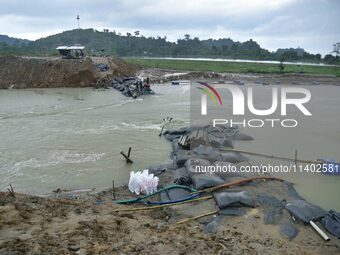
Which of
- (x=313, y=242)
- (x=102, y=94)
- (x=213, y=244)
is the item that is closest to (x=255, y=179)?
(x=313, y=242)

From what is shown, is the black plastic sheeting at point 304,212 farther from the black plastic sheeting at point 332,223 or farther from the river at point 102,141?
the river at point 102,141

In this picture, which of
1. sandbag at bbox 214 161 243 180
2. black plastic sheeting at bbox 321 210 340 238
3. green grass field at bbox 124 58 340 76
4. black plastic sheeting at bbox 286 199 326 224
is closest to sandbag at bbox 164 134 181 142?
sandbag at bbox 214 161 243 180

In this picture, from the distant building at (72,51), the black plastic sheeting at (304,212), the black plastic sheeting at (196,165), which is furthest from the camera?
the distant building at (72,51)

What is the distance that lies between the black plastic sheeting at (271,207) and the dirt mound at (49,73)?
23670mm

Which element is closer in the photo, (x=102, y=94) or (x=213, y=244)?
(x=213, y=244)

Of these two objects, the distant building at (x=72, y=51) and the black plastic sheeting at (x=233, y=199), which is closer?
the black plastic sheeting at (x=233, y=199)

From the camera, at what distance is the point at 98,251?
5.00 metres

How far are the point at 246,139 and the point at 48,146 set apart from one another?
6894 mm

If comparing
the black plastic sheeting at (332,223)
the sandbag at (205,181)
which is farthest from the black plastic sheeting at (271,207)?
the sandbag at (205,181)

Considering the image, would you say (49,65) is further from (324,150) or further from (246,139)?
(324,150)

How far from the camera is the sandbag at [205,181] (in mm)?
7438

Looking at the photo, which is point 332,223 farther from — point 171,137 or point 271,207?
point 171,137

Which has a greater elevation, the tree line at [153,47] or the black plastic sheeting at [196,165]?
the tree line at [153,47]

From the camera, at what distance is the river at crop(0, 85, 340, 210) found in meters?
9.02
